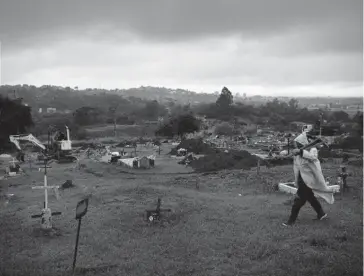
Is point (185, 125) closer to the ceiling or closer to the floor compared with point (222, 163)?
closer to the ceiling

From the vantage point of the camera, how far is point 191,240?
322 inches

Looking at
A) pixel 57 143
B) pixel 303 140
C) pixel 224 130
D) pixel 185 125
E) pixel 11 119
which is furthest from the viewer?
pixel 224 130

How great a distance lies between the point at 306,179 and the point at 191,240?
3.28 meters

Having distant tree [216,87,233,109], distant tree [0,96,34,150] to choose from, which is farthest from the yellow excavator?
distant tree [216,87,233,109]

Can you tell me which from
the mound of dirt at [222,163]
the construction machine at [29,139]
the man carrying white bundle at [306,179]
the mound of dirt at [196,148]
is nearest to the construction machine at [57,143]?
the construction machine at [29,139]

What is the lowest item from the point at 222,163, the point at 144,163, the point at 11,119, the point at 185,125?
the point at 144,163

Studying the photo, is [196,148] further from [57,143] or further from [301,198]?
[301,198]

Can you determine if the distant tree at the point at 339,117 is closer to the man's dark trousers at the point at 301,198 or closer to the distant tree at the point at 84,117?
the distant tree at the point at 84,117

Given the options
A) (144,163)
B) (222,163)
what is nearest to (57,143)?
(144,163)

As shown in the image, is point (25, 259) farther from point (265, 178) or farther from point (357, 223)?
point (265, 178)

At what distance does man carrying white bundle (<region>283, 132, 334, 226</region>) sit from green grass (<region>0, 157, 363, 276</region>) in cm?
45

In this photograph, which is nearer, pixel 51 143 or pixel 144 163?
pixel 51 143

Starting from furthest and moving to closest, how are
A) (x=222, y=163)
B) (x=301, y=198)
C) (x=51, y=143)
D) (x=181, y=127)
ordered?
(x=181, y=127), (x=222, y=163), (x=51, y=143), (x=301, y=198)

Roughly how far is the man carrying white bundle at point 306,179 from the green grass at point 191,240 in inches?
17.6
